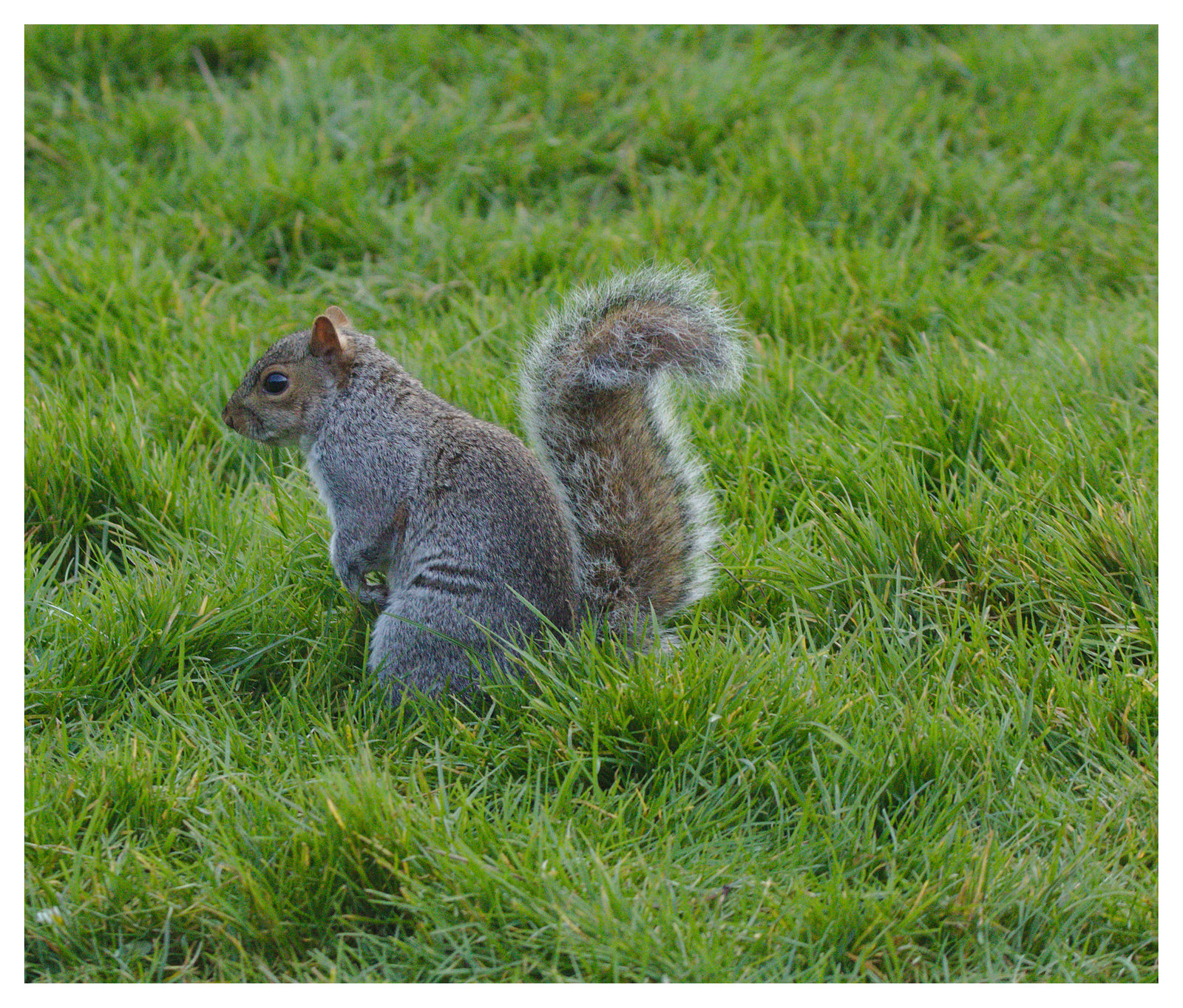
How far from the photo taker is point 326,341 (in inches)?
85.0

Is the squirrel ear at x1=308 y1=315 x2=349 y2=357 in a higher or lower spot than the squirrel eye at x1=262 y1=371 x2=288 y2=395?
higher

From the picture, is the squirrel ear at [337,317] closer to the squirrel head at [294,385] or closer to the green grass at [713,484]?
the squirrel head at [294,385]

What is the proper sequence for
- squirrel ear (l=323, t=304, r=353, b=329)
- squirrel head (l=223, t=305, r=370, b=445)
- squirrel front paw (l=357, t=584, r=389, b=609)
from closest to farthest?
squirrel front paw (l=357, t=584, r=389, b=609) < squirrel head (l=223, t=305, r=370, b=445) < squirrel ear (l=323, t=304, r=353, b=329)

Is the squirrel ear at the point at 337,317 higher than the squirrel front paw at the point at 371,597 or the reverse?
higher

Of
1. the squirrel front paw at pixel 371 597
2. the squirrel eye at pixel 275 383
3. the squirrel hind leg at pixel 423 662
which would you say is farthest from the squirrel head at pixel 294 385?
the squirrel hind leg at pixel 423 662

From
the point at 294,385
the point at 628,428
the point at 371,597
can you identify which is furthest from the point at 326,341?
the point at 628,428

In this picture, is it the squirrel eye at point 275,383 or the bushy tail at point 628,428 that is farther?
the squirrel eye at point 275,383

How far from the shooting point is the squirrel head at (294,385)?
2.17m

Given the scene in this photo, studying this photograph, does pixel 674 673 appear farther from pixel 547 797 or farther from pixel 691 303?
pixel 691 303

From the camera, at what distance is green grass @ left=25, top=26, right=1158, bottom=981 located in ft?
5.02

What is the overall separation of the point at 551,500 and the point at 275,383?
58 centimetres

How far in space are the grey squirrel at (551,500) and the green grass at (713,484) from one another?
0.11m

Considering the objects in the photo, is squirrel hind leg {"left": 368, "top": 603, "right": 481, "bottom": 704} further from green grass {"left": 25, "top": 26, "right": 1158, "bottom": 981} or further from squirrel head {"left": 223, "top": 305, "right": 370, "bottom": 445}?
squirrel head {"left": 223, "top": 305, "right": 370, "bottom": 445}

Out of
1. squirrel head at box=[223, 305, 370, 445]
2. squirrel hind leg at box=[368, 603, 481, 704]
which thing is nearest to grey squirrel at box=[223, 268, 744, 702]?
squirrel hind leg at box=[368, 603, 481, 704]
